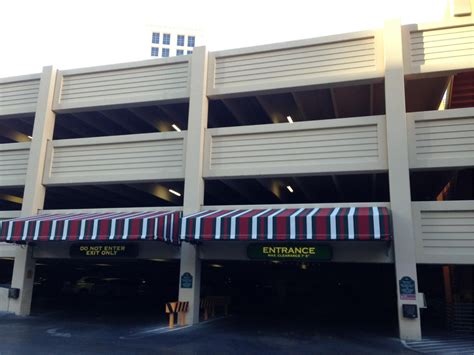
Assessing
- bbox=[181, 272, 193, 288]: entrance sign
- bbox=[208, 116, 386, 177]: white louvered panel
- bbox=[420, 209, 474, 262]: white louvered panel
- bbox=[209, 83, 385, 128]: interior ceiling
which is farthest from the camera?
bbox=[209, 83, 385, 128]: interior ceiling

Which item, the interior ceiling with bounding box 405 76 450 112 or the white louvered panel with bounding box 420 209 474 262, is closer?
the white louvered panel with bounding box 420 209 474 262

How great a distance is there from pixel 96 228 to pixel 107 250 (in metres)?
2.17

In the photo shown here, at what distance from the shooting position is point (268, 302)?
27062 mm

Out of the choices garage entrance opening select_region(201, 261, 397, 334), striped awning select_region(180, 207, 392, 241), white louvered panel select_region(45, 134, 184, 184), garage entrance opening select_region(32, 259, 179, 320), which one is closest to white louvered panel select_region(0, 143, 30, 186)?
white louvered panel select_region(45, 134, 184, 184)

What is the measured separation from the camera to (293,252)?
1576 centimetres

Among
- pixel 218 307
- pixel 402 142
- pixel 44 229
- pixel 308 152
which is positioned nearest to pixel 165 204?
pixel 218 307

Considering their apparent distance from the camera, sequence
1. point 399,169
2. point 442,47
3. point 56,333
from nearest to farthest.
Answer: point 56,333
point 399,169
point 442,47

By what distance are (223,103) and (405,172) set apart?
9.51 meters

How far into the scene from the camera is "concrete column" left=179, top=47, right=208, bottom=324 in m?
17.0

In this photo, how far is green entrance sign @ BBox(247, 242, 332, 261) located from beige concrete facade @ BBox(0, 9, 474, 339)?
76cm

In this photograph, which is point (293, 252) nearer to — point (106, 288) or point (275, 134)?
point (275, 134)

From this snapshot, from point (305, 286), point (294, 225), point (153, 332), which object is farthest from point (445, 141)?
point (305, 286)

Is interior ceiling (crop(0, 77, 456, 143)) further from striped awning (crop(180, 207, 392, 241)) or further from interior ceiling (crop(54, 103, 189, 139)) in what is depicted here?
striped awning (crop(180, 207, 392, 241))

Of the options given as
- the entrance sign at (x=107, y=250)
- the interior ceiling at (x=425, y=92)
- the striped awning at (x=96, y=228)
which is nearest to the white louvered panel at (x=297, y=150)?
the striped awning at (x=96, y=228)
